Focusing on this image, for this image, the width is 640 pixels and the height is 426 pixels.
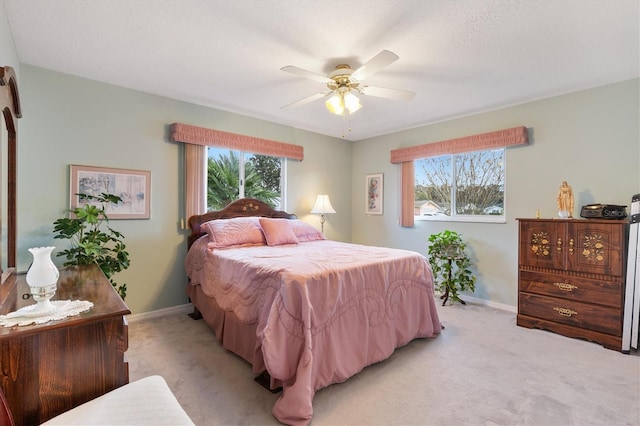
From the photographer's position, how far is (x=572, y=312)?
2857mm

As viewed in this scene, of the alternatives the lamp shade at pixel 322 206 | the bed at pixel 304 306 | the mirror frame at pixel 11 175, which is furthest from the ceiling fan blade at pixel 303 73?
the lamp shade at pixel 322 206

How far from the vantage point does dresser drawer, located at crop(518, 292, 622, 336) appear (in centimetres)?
265

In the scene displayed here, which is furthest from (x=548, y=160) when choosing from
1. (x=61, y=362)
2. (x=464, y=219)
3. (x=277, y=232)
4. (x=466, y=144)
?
(x=61, y=362)

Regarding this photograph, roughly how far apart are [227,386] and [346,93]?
2455 mm

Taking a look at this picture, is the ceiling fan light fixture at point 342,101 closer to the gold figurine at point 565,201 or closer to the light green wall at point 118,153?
the light green wall at point 118,153

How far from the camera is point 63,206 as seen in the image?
9.39 ft

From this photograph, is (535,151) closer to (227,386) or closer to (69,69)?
(227,386)

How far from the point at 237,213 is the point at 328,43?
228 cm

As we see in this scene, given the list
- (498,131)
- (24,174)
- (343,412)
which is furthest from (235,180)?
(498,131)

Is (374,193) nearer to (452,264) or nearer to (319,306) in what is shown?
(452,264)

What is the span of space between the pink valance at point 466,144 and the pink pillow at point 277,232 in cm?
217

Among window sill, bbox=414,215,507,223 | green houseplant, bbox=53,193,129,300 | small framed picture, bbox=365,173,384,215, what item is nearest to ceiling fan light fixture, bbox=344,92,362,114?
green houseplant, bbox=53,193,129,300

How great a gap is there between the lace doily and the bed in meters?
0.93

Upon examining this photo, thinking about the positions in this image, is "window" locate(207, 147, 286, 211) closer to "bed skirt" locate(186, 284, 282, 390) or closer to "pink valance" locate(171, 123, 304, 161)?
"pink valance" locate(171, 123, 304, 161)
